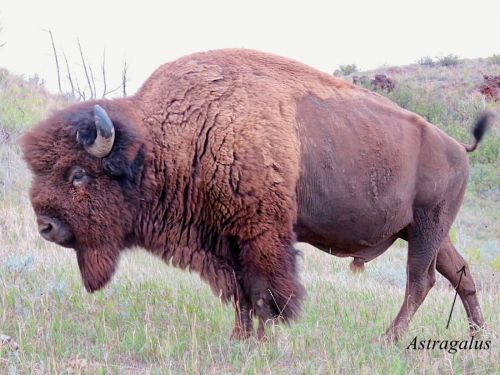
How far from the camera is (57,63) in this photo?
26.5 m

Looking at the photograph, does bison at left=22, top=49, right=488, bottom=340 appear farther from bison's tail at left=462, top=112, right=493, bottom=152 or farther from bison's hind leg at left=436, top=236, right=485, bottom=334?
bison's tail at left=462, top=112, right=493, bottom=152

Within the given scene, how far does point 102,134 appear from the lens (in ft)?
14.8

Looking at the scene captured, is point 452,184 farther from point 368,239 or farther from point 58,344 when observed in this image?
point 58,344

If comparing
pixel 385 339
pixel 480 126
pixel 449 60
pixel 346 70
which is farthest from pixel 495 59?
pixel 385 339

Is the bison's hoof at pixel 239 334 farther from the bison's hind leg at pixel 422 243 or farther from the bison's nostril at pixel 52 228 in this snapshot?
the bison's hind leg at pixel 422 243

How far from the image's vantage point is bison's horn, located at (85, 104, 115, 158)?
177 inches

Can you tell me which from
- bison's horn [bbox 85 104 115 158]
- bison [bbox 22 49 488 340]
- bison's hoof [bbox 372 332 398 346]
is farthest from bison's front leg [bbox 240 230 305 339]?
bison's horn [bbox 85 104 115 158]

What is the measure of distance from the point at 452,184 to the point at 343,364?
88.2 inches

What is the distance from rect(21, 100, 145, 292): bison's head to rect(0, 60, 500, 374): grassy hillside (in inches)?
24.8

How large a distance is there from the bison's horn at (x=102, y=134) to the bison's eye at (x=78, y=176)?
0.18 meters

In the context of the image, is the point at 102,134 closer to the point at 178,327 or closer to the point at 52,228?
the point at 52,228

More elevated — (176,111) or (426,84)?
(176,111)

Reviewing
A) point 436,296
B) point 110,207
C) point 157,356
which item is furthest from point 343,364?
point 436,296

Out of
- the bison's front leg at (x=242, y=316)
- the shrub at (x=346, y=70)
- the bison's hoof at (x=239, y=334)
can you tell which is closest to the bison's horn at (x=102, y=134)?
the bison's front leg at (x=242, y=316)
